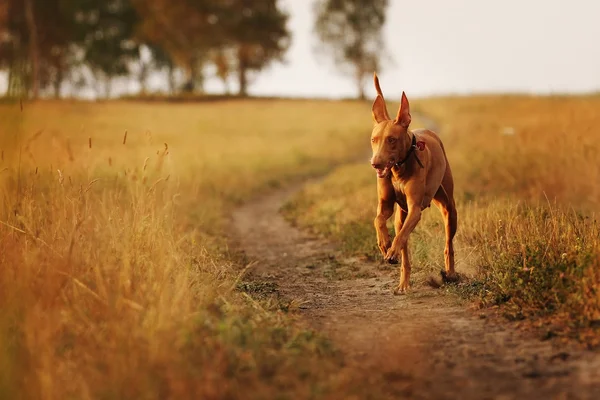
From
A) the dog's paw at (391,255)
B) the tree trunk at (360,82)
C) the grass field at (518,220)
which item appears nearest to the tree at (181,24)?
the tree trunk at (360,82)

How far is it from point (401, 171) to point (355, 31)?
1960 inches

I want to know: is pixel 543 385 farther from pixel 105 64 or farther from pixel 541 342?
pixel 105 64

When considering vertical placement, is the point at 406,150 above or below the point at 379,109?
below

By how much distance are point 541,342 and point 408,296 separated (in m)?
1.68

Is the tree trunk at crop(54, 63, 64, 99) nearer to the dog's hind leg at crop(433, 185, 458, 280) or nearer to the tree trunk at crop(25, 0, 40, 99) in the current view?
the tree trunk at crop(25, 0, 40, 99)

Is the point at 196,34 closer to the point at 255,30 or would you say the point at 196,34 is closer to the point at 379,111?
the point at 255,30

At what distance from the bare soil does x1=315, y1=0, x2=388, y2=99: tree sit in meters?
47.7

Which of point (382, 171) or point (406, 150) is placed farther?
point (406, 150)

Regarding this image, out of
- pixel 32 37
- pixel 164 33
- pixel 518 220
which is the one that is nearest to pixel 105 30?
pixel 164 33

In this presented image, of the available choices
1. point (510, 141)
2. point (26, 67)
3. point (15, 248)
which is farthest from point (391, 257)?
point (510, 141)

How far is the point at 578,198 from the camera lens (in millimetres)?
10062

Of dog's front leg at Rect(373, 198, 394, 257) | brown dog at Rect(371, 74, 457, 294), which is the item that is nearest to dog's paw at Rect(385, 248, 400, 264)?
brown dog at Rect(371, 74, 457, 294)

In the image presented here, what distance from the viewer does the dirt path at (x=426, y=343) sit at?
3.58m

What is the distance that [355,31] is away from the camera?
175 ft
